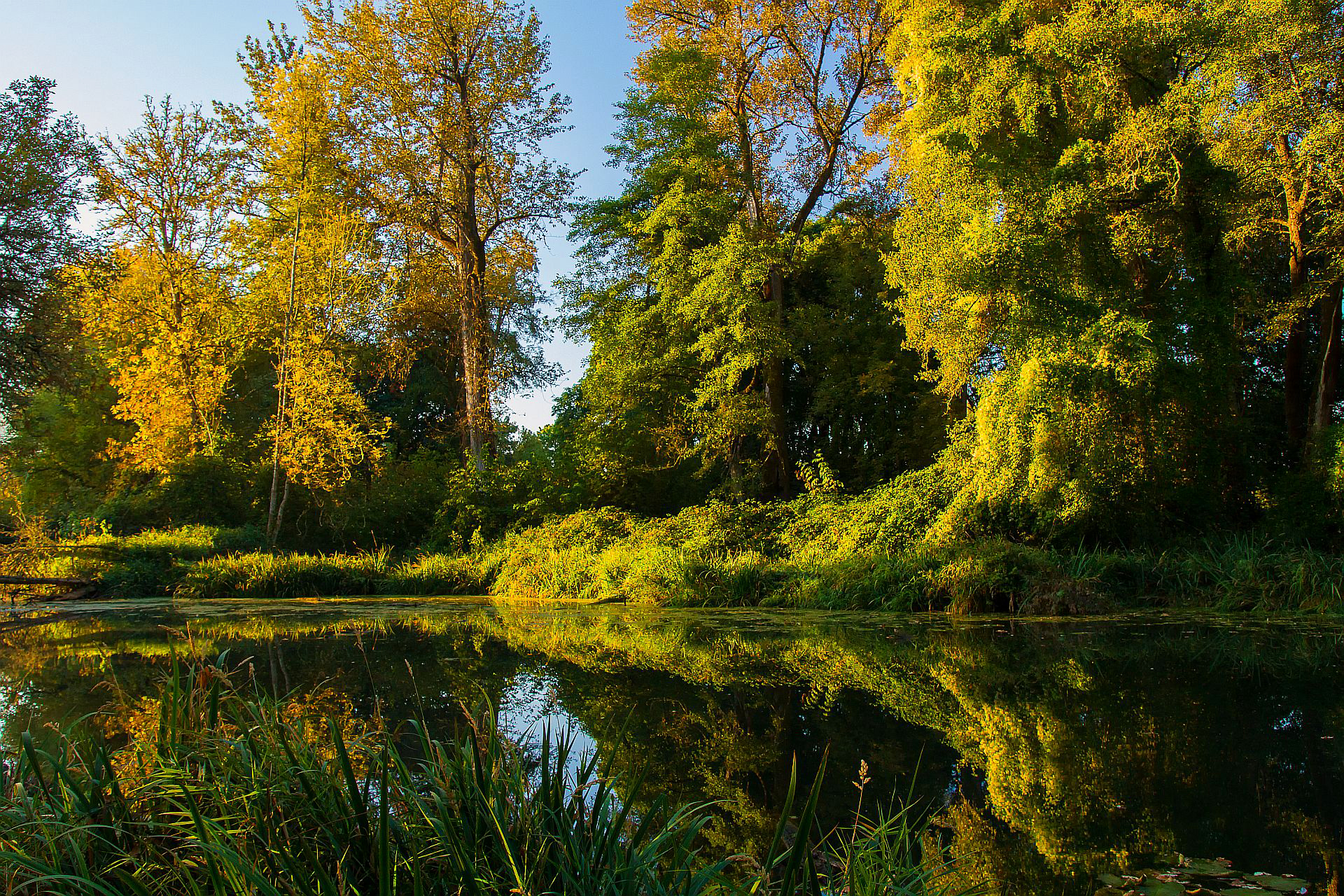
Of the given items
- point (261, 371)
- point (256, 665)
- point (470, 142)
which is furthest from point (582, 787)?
point (261, 371)

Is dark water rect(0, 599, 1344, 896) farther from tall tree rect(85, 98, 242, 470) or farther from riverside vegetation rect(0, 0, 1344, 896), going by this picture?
tall tree rect(85, 98, 242, 470)

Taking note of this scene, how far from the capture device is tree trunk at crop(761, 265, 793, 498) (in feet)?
57.9

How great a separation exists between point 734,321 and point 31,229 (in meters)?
13.3

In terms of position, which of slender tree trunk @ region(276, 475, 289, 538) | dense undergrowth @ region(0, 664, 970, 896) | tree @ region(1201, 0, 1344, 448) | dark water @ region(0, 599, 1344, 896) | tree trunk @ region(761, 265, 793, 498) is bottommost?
dark water @ region(0, 599, 1344, 896)

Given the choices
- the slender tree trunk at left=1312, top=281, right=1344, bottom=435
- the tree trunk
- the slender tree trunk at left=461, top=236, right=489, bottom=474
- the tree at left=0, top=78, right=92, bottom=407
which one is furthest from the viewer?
the slender tree trunk at left=461, top=236, right=489, bottom=474

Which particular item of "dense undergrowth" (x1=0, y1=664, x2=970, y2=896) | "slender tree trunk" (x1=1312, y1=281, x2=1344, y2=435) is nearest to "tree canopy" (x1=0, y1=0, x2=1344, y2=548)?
"slender tree trunk" (x1=1312, y1=281, x2=1344, y2=435)

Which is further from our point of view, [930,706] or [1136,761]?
[930,706]

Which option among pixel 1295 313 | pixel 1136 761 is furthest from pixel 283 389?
pixel 1295 313

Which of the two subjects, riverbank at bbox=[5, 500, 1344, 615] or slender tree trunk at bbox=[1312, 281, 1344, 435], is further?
slender tree trunk at bbox=[1312, 281, 1344, 435]

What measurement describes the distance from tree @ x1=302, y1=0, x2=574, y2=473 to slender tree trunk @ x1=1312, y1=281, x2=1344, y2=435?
1568cm

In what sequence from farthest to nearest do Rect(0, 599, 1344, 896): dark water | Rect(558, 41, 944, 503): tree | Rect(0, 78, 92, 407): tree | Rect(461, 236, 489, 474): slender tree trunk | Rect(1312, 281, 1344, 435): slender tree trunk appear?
Rect(461, 236, 489, 474): slender tree trunk, Rect(558, 41, 944, 503): tree, Rect(0, 78, 92, 407): tree, Rect(1312, 281, 1344, 435): slender tree trunk, Rect(0, 599, 1344, 896): dark water

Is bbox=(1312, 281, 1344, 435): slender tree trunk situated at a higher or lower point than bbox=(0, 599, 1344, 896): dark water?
higher

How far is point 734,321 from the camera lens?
1672cm

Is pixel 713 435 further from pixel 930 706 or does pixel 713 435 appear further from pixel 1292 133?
pixel 930 706
